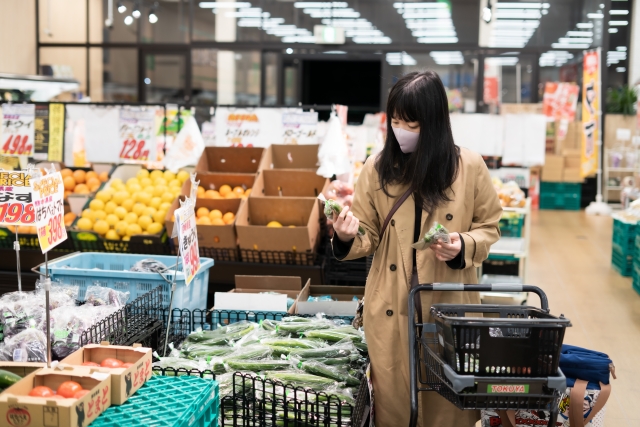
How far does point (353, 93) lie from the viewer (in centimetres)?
1588

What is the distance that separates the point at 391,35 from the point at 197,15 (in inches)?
148

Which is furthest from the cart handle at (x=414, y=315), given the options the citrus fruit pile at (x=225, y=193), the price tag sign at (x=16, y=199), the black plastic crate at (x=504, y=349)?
the citrus fruit pile at (x=225, y=193)

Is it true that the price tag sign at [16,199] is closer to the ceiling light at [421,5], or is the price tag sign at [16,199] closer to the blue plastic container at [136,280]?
the blue plastic container at [136,280]

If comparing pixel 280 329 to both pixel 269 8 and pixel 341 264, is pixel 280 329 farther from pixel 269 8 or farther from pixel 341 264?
pixel 269 8

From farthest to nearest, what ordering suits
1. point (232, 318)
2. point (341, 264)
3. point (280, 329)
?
1. point (341, 264)
2. point (232, 318)
3. point (280, 329)

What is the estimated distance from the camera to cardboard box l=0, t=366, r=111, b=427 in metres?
1.83

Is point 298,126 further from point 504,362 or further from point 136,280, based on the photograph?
point 504,362

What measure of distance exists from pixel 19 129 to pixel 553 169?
10714 millimetres

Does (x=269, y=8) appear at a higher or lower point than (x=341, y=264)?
higher

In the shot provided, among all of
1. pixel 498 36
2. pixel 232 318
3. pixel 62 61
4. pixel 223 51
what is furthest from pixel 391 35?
pixel 232 318

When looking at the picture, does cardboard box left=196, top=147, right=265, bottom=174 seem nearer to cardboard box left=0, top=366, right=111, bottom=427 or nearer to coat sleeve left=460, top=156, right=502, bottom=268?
coat sleeve left=460, top=156, right=502, bottom=268

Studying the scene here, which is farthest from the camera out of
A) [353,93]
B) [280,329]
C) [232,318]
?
[353,93]

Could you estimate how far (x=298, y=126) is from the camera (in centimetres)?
564

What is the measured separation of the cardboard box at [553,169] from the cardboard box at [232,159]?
382 inches
